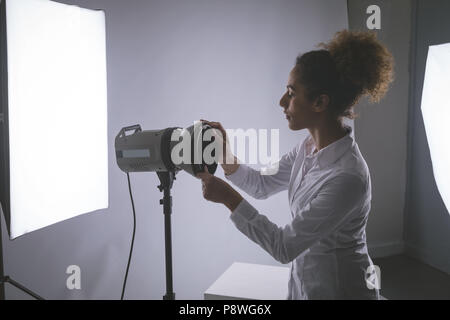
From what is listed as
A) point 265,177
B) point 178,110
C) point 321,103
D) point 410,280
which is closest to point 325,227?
point 321,103

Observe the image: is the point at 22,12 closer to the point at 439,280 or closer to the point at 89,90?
the point at 89,90

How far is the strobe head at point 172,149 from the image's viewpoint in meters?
1.25

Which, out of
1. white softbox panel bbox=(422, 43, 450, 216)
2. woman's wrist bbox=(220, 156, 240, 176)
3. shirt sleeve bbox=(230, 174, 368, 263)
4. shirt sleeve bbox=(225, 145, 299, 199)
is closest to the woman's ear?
shirt sleeve bbox=(230, 174, 368, 263)

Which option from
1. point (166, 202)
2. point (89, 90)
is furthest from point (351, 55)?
point (89, 90)

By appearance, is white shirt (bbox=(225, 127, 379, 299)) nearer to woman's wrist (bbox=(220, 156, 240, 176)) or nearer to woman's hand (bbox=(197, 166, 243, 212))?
woman's hand (bbox=(197, 166, 243, 212))

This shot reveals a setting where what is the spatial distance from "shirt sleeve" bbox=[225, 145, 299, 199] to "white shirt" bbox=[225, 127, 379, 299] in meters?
0.26

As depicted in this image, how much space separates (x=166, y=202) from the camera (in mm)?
→ 1289

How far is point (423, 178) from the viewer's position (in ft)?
9.96

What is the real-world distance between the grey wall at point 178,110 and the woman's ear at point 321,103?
100 centimetres

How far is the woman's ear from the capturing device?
1.26m

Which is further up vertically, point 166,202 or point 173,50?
point 173,50

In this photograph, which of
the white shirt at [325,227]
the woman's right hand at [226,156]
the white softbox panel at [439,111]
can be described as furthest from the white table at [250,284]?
the white softbox panel at [439,111]

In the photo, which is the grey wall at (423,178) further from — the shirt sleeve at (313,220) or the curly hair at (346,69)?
the shirt sleeve at (313,220)
